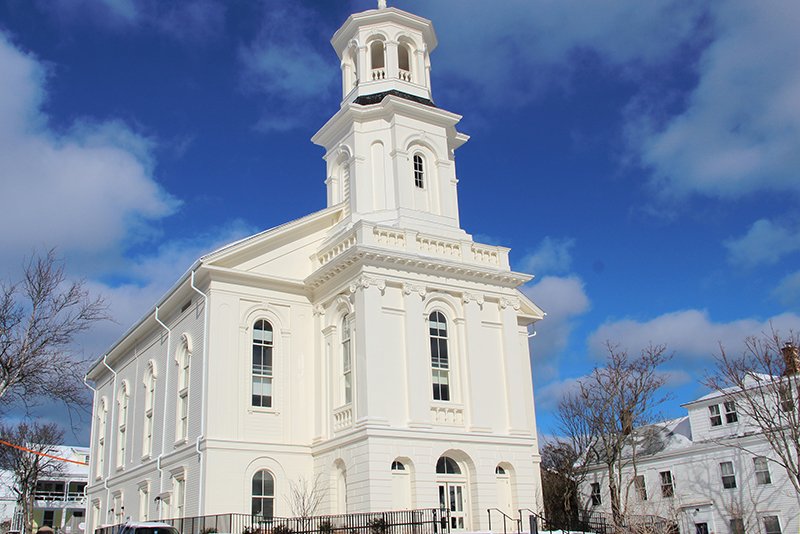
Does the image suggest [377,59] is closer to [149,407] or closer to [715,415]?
[149,407]

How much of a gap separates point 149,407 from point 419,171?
15.5 metres

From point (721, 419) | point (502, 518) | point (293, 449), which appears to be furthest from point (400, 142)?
point (721, 419)

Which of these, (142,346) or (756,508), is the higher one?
(142,346)

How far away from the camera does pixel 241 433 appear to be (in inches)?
1099

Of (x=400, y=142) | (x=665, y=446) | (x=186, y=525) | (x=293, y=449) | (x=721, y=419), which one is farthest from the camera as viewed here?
(x=665, y=446)

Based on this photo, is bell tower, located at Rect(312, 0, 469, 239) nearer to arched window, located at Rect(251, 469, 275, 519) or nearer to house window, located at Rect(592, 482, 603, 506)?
arched window, located at Rect(251, 469, 275, 519)

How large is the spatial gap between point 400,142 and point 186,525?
16.6 m

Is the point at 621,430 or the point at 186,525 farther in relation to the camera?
the point at 621,430

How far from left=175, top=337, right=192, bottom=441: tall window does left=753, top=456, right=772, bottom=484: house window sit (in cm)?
2614

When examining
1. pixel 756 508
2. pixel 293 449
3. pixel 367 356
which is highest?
pixel 367 356

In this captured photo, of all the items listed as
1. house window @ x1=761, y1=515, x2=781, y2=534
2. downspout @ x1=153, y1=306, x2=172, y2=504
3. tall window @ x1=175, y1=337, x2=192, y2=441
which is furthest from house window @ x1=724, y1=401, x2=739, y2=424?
downspout @ x1=153, y1=306, x2=172, y2=504

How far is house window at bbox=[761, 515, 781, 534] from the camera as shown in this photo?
120 ft

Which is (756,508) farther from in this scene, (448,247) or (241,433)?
(241,433)

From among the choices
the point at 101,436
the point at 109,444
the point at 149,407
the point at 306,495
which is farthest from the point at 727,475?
the point at 101,436
